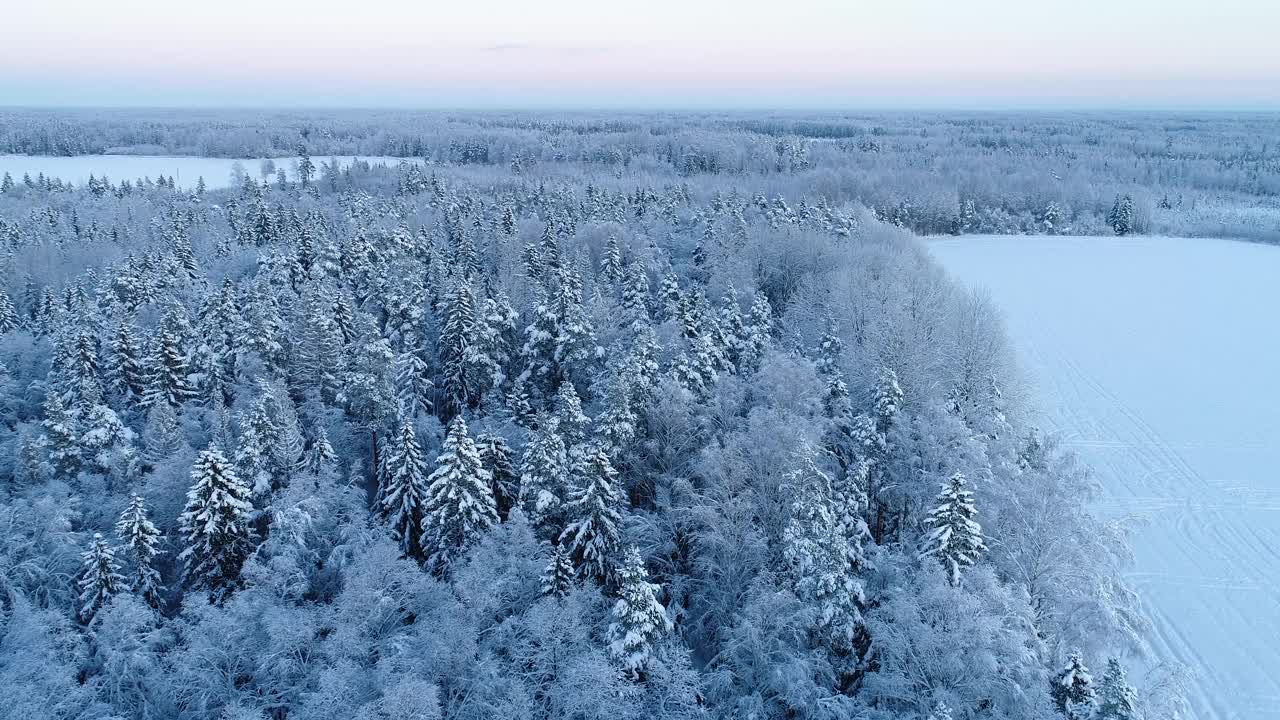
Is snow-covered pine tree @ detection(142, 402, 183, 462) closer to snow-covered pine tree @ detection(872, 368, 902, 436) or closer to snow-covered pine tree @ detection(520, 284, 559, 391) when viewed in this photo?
snow-covered pine tree @ detection(520, 284, 559, 391)

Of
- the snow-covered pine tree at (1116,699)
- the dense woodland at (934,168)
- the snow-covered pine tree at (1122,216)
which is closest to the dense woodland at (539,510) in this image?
the snow-covered pine tree at (1116,699)

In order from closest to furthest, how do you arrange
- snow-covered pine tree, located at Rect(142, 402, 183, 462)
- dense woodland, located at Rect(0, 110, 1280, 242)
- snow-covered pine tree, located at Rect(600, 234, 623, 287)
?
snow-covered pine tree, located at Rect(142, 402, 183, 462), snow-covered pine tree, located at Rect(600, 234, 623, 287), dense woodland, located at Rect(0, 110, 1280, 242)

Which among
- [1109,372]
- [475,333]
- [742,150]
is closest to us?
[475,333]

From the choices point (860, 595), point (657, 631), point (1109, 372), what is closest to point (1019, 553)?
point (860, 595)

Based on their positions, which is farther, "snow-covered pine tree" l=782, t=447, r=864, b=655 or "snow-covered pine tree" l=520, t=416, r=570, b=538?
"snow-covered pine tree" l=520, t=416, r=570, b=538

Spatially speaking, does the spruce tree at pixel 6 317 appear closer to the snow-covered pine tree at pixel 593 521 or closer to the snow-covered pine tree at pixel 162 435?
the snow-covered pine tree at pixel 162 435

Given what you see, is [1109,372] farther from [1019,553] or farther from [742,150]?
[742,150]

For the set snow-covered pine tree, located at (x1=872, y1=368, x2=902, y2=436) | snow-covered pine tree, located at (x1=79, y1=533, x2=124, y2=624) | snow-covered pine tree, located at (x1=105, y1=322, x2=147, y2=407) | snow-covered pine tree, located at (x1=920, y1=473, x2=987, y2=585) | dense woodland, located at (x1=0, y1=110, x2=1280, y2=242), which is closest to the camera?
snow-covered pine tree, located at (x1=920, y1=473, x2=987, y2=585)

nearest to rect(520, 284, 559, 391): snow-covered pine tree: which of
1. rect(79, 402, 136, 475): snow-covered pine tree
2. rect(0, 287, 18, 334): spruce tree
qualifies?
rect(79, 402, 136, 475): snow-covered pine tree
